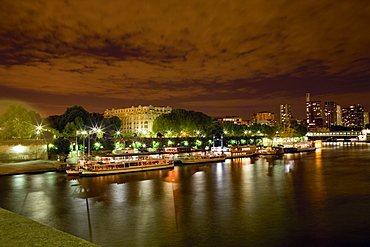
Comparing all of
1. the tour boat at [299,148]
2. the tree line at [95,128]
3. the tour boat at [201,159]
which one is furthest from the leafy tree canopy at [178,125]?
the tour boat at [201,159]

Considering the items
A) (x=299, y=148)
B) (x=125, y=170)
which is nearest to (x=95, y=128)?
(x=125, y=170)

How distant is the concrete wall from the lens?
5138cm

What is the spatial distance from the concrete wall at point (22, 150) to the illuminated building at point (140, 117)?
105 metres

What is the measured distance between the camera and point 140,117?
561 feet

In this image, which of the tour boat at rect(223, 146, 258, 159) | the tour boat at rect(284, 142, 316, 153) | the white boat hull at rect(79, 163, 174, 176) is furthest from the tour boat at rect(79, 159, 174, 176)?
the tour boat at rect(284, 142, 316, 153)

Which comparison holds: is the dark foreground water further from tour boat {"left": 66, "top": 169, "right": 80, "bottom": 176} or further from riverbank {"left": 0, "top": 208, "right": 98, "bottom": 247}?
riverbank {"left": 0, "top": 208, "right": 98, "bottom": 247}

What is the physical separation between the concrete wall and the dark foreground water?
12.5 m

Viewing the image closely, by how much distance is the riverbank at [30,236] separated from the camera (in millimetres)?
8617

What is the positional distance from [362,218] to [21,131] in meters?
57.8

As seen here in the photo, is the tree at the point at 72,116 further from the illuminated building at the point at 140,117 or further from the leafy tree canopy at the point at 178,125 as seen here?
the illuminated building at the point at 140,117

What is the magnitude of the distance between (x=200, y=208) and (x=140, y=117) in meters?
148

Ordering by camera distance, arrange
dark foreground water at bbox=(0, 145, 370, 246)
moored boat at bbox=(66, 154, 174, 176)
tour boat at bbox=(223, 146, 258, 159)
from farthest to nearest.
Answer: tour boat at bbox=(223, 146, 258, 159) < moored boat at bbox=(66, 154, 174, 176) < dark foreground water at bbox=(0, 145, 370, 246)

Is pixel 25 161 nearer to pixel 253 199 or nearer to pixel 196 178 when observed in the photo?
pixel 196 178

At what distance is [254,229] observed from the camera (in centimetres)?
2019
